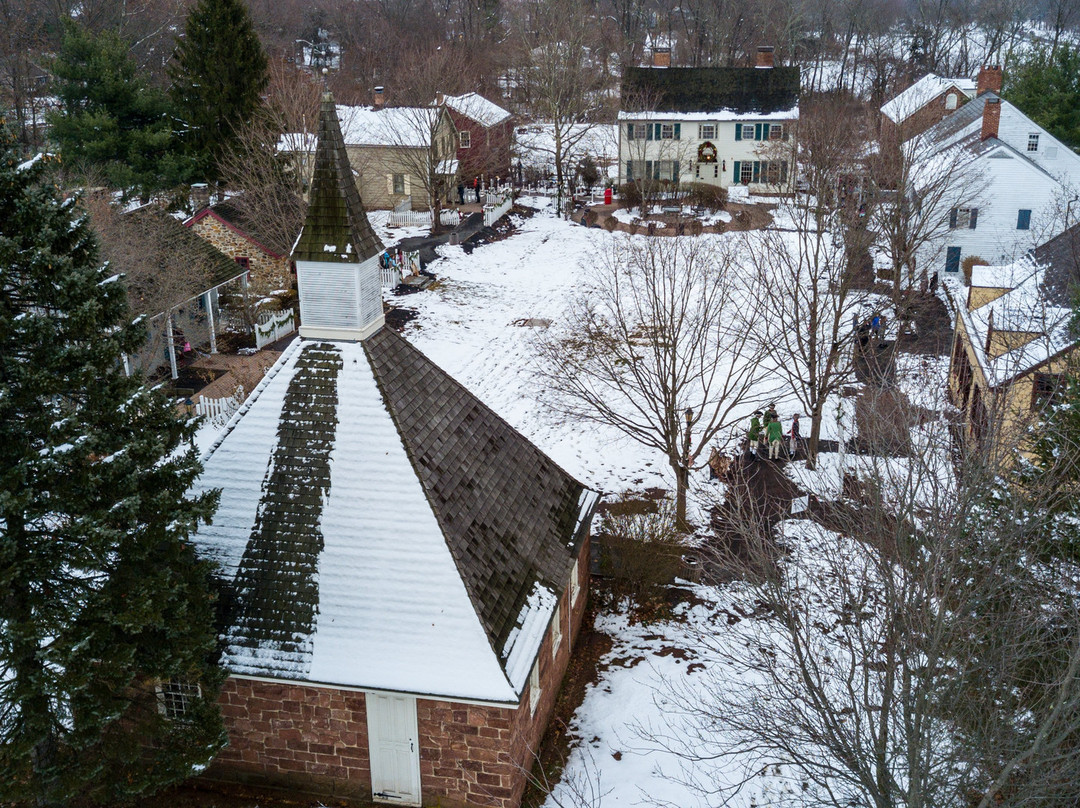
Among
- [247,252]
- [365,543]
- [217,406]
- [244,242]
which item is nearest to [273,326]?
[247,252]

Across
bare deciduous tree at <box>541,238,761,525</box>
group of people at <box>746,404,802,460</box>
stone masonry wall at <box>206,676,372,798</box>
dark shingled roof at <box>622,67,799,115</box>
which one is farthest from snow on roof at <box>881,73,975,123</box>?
stone masonry wall at <box>206,676,372,798</box>

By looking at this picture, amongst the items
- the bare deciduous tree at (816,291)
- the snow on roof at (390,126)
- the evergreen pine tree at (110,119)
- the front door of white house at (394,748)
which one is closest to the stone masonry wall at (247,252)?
the evergreen pine tree at (110,119)

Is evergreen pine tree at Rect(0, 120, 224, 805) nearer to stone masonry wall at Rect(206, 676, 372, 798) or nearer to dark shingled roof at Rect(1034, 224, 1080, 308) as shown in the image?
stone masonry wall at Rect(206, 676, 372, 798)

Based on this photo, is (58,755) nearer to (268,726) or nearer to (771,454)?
(268,726)

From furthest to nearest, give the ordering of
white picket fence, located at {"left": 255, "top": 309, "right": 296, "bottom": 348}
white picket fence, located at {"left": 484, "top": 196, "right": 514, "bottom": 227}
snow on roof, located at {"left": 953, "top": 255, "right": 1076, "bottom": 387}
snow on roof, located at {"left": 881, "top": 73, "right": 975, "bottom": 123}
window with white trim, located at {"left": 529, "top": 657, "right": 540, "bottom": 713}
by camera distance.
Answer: snow on roof, located at {"left": 881, "top": 73, "right": 975, "bottom": 123} → white picket fence, located at {"left": 484, "top": 196, "right": 514, "bottom": 227} → white picket fence, located at {"left": 255, "top": 309, "right": 296, "bottom": 348} → snow on roof, located at {"left": 953, "top": 255, "right": 1076, "bottom": 387} → window with white trim, located at {"left": 529, "top": 657, "right": 540, "bottom": 713}

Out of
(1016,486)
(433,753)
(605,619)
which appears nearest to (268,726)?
(433,753)

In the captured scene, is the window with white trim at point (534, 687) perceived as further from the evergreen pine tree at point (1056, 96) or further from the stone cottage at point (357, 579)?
the evergreen pine tree at point (1056, 96)
